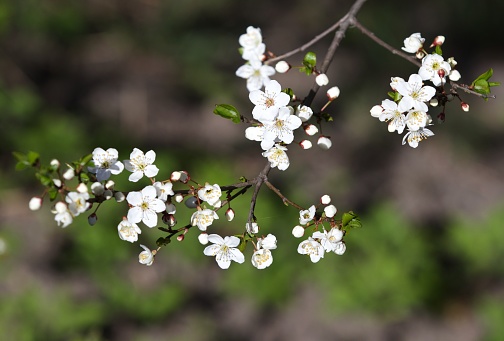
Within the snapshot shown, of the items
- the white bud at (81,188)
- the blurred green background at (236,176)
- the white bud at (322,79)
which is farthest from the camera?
the blurred green background at (236,176)

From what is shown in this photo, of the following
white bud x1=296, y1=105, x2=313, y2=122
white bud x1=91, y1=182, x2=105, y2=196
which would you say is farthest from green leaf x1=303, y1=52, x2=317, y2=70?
white bud x1=91, y1=182, x2=105, y2=196

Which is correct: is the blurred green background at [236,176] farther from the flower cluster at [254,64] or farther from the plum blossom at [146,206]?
the flower cluster at [254,64]

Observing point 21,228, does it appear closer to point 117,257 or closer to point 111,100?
point 117,257

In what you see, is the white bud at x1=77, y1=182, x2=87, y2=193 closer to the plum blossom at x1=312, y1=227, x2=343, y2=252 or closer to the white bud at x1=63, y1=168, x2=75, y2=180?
the white bud at x1=63, y1=168, x2=75, y2=180

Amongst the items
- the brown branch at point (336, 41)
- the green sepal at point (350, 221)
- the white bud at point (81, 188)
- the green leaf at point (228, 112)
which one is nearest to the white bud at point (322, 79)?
the brown branch at point (336, 41)

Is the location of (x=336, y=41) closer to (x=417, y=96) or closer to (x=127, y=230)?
(x=417, y=96)

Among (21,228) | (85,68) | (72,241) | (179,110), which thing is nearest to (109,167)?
(72,241)

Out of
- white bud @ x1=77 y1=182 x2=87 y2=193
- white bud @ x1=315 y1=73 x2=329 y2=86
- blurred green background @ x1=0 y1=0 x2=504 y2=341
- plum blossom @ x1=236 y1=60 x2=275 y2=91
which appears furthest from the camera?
blurred green background @ x1=0 y1=0 x2=504 y2=341
